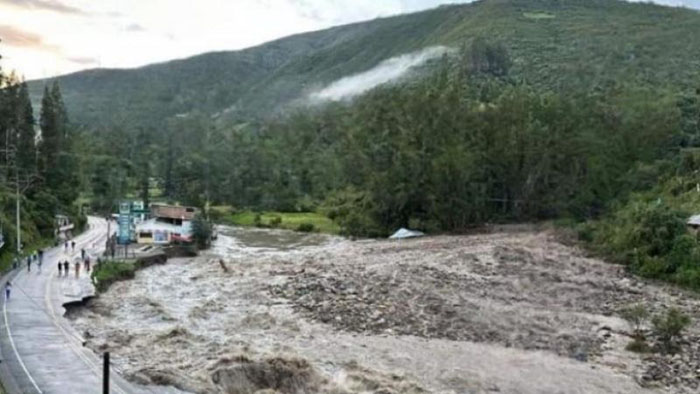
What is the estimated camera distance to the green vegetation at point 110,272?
45.8 meters

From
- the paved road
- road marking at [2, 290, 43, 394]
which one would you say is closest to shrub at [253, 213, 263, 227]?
the paved road

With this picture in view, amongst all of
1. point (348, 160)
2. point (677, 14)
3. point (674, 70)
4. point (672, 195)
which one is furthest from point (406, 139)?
point (677, 14)

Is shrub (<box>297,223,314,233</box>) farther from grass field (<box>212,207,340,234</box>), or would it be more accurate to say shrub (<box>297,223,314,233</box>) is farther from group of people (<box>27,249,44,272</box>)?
group of people (<box>27,249,44,272</box>)

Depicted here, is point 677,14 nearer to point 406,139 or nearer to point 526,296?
point 406,139

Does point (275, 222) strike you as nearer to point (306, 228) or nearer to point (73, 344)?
point (306, 228)

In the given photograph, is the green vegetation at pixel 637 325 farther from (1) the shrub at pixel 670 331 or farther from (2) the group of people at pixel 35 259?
(2) the group of people at pixel 35 259

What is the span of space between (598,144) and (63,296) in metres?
58.8

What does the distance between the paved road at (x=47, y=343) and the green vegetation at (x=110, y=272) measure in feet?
2.40

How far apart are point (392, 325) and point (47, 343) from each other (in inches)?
596

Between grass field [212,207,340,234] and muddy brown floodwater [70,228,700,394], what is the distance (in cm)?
2760

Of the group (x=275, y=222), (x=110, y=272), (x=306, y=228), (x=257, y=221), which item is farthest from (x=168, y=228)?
(x=257, y=221)

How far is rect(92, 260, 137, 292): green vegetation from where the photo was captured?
45.8 m

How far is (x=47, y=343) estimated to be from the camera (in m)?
30.0

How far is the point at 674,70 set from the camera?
13575 cm
